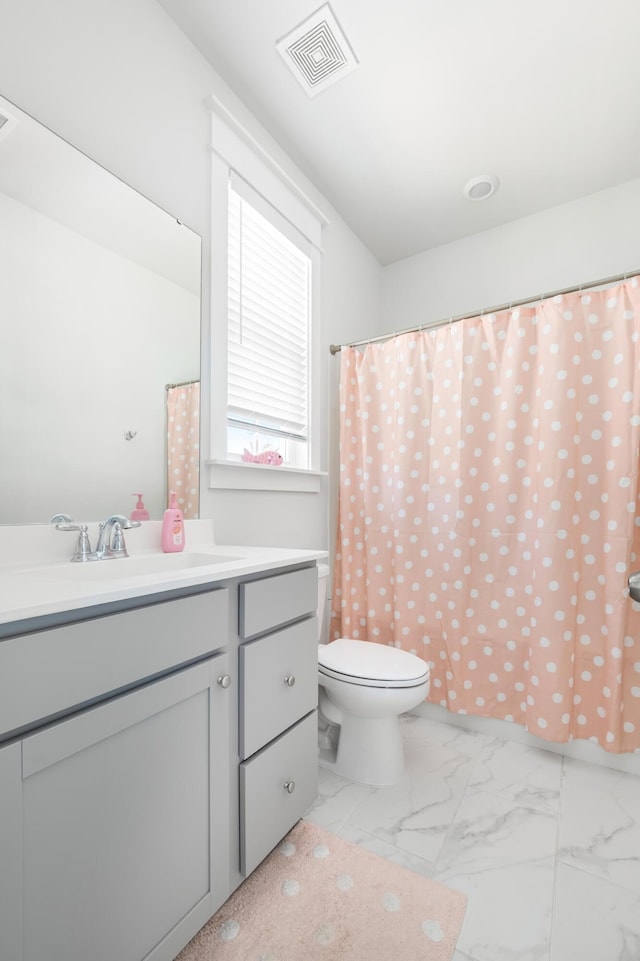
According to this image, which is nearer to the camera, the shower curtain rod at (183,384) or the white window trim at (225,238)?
the shower curtain rod at (183,384)

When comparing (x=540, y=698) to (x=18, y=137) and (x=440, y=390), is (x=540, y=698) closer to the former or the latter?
(x=440, y=390)

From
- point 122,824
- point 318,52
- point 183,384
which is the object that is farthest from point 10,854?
point 318,52

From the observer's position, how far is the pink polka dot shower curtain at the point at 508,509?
1.56 meters

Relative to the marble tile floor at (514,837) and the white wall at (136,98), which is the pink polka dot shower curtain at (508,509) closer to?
the marble tile floor at (514,837)

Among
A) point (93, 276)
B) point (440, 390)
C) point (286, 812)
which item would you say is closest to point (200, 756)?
point (286, 812)

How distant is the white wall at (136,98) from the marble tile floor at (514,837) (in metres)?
1.04

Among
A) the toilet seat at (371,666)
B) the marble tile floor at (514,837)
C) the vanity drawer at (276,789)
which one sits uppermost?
the toilet seat at (371,666)

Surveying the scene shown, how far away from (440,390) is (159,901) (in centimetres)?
187

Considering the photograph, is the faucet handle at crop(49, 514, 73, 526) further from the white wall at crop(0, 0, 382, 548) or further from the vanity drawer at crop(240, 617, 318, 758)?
the vanity drawer at crop(240, 617, 318, 758)

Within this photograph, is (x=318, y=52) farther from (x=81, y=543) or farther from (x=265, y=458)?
(x=81, y=543)

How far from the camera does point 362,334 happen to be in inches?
101

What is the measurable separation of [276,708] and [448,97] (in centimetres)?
229

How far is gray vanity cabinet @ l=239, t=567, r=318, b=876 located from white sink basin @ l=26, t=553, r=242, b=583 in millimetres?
176

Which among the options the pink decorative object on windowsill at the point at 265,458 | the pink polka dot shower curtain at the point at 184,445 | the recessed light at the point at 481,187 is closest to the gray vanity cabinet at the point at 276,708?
the pink polka dot shower curtain at the point at 184,445
